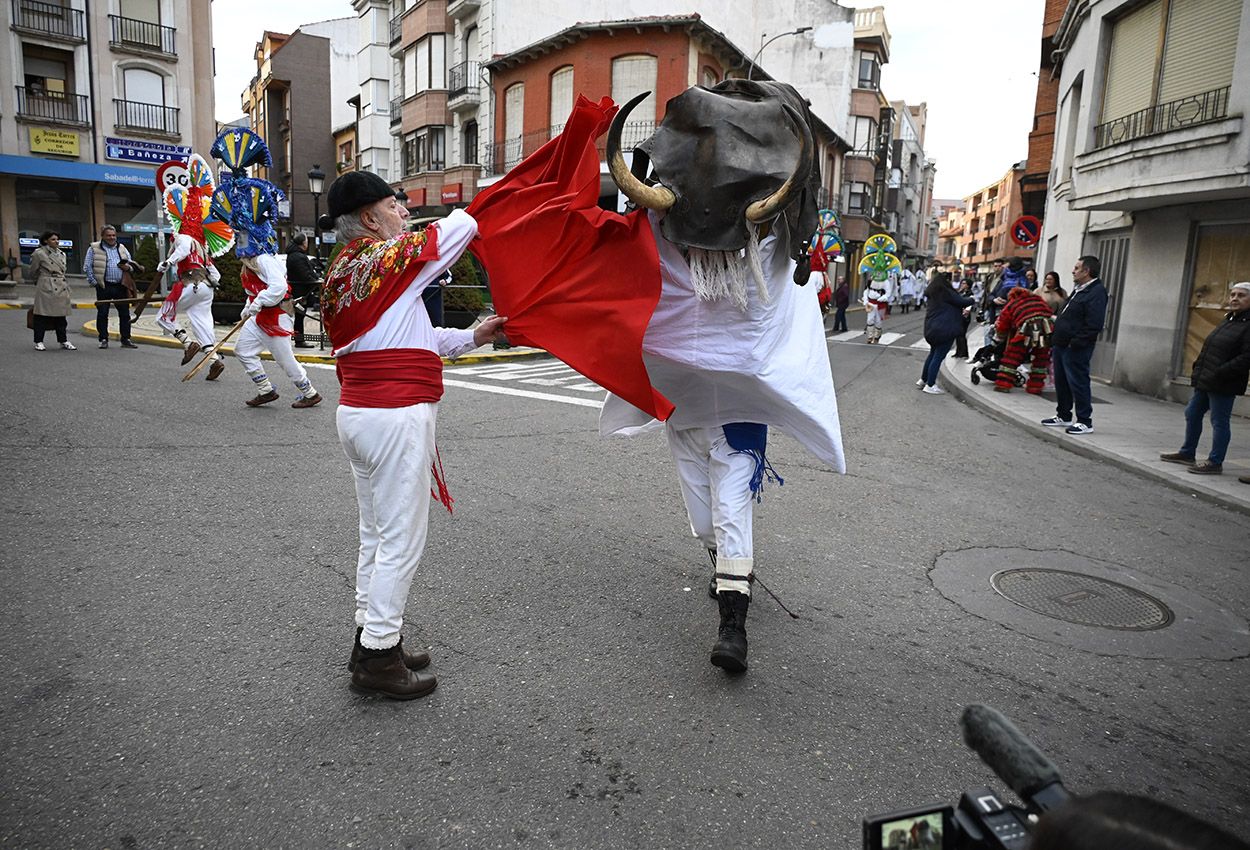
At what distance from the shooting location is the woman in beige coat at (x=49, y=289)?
1191cm

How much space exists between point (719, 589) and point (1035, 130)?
24.5 m

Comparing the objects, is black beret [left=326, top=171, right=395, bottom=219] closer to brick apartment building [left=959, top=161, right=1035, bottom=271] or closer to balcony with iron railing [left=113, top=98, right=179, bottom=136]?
balcony with iron railing [left=113, top=98, right=179, bottom=136]

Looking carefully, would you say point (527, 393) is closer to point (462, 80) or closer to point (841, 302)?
point (841, 302)

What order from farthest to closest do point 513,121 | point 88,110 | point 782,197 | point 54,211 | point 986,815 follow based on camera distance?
point 54,211
point 88,110
point 513,121
point 782,197
point 986,815

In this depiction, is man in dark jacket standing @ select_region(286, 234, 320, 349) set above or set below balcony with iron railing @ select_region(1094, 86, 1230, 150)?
below

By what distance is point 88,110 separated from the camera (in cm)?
3098

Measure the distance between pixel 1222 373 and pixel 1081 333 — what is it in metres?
2.03

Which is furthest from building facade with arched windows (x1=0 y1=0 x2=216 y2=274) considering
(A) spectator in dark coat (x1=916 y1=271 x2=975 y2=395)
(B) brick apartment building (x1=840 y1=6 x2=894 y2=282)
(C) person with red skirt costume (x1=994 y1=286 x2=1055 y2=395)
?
(B) brick apartment building (x1=840 y1=6 x2=894 y2=282)

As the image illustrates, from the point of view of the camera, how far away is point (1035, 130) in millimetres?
23391

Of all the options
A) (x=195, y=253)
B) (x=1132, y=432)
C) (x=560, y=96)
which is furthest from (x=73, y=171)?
(x=1132, y=432)

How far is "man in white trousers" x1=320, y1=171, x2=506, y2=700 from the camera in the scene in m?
2.90

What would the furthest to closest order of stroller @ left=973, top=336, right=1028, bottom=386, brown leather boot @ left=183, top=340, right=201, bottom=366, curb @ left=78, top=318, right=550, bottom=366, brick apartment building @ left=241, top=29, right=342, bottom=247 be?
brick apartment building @ left=241, top=29, right=342, bottom=247
curb @ left=78, top=318, right=550, bottom=366
stroller @ left=973, top=336, right=1028, bottom=386
brown leather boot @ left=183, top=340, right=201, bottom=366

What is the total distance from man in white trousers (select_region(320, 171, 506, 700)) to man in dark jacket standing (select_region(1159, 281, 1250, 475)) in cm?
694

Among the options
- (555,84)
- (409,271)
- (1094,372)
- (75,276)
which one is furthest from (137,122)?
(409,271)
